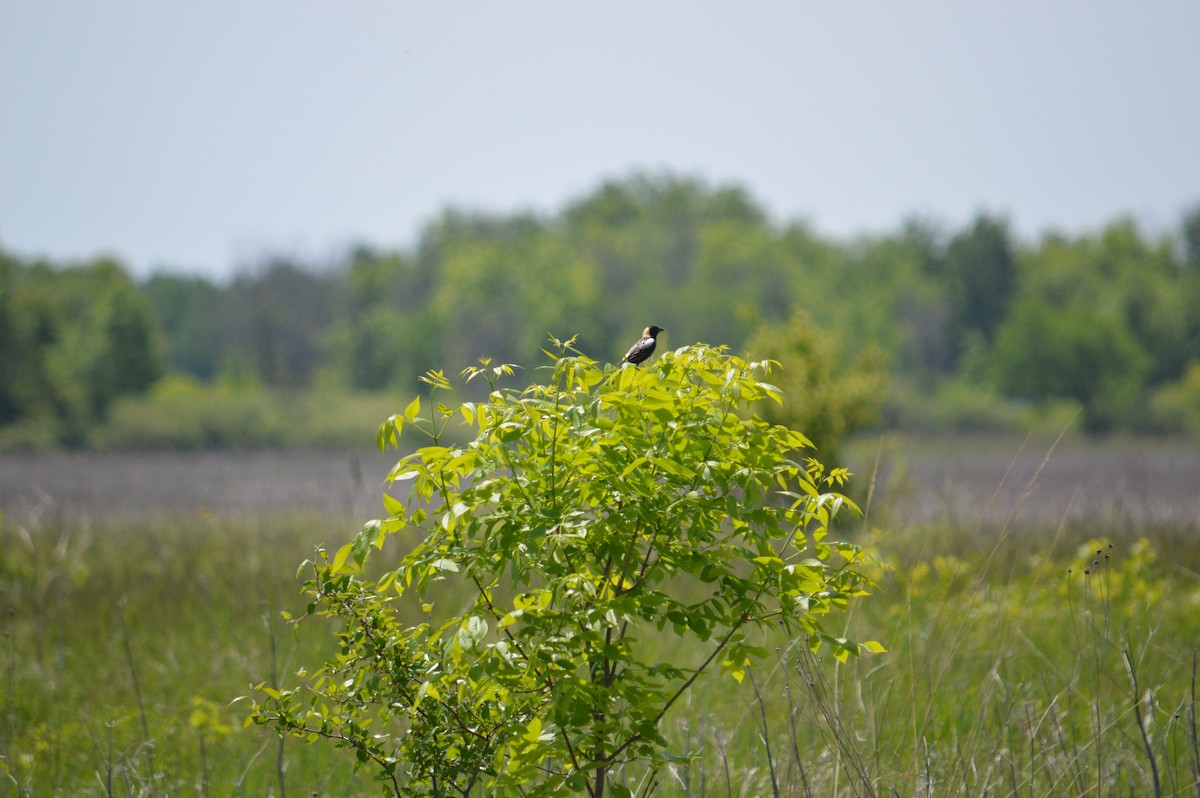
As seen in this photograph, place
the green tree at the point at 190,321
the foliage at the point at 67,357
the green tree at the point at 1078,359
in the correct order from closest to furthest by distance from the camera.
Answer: the green tree at the point at 1078,359
the foliage at the point at 67,357
the green tree at the point at 190,321

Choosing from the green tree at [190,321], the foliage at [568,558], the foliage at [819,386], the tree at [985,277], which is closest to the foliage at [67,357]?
the green tree at [190,321]

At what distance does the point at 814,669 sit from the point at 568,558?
139 cm

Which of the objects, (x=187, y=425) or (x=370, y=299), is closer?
(x=187, y=425)

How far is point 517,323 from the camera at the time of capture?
177 ft

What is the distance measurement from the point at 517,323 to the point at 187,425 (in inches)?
707

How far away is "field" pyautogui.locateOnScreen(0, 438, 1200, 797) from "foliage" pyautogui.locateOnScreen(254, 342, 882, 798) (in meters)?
0.40

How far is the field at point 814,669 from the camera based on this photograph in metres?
4.29

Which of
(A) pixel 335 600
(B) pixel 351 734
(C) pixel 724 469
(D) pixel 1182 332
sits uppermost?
(C) pixel 724 469

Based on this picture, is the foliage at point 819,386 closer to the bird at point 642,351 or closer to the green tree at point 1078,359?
the bird at point 642,351

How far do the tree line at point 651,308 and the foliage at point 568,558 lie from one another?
26930mm

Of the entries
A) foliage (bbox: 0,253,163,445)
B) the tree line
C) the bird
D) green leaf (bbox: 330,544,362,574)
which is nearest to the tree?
the tree line

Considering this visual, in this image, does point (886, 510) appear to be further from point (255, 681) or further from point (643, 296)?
point (643, 296)

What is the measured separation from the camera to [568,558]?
114 inches

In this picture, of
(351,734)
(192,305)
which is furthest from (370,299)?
(351,734)
